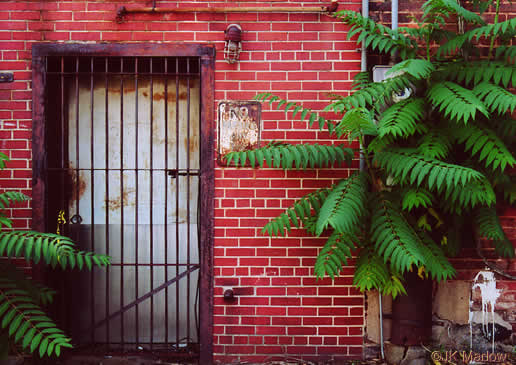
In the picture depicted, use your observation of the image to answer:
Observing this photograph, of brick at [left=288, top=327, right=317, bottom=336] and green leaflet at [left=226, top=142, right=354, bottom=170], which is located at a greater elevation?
green leaflet at [left=226, top=142, right=354, bottom=170]

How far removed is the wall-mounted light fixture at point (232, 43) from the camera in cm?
331

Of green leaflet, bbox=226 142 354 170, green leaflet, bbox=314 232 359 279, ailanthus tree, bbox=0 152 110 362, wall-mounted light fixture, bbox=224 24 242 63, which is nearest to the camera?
ailanthus tree, bbox=0 152 110 362

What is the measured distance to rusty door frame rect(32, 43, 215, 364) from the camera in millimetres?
3430

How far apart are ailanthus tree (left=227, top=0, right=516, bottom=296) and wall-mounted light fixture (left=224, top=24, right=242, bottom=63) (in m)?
0.70

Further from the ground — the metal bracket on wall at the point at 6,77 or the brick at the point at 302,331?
the metal bracket on wall at the point at 6,77

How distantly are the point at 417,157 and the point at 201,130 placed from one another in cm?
170

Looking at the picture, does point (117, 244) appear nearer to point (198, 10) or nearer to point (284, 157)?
point (284, 157)

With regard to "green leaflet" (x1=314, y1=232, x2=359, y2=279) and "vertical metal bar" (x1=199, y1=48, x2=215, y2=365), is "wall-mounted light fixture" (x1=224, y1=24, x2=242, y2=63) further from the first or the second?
"green leaflet" (x1=314, y1=232, x2=359, y2=279)

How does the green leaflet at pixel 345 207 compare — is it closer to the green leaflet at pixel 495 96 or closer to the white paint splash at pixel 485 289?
the green leaflet at pixel 495 96

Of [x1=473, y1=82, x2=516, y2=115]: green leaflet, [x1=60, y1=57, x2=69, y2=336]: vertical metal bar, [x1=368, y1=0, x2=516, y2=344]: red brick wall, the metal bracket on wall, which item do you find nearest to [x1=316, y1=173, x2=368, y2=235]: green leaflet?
[x1=473, y1=82, x2=516, y2=115]: green leaflet

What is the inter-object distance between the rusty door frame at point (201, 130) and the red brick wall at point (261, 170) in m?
0.06

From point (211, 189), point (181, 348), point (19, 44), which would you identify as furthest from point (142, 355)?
point (19, 44)

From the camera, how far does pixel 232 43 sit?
10.9 feet

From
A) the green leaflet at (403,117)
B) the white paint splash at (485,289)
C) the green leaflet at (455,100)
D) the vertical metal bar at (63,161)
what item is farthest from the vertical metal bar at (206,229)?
the white paint splash at (485,289)
